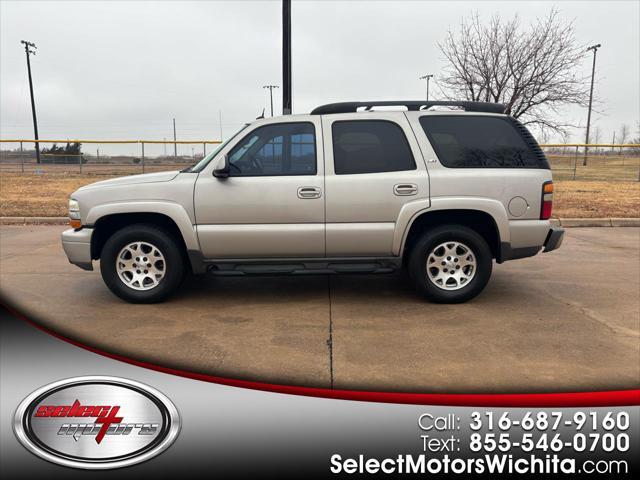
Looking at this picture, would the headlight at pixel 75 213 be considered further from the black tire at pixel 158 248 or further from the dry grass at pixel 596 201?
the dry grass at pixel 596 201

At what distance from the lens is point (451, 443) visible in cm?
245

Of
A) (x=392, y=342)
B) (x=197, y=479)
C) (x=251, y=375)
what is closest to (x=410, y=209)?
(x=392, y=342)

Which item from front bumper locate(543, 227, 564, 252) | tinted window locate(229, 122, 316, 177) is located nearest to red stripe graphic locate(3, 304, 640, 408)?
front bumper locate(543, 227, 564, 252)

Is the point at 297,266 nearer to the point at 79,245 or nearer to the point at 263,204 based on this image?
the point at 263,204

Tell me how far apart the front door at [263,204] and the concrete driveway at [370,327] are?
616 mm

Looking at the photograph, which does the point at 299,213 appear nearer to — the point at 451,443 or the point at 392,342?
the point at 392,342

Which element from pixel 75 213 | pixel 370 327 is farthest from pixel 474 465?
pixel 75 213

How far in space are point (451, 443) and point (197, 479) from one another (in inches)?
47.8

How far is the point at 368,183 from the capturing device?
491cm

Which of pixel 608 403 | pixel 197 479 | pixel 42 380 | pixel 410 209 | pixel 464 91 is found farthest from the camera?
pixel 464 91

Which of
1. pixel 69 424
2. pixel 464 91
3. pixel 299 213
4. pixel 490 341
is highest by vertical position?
pixel 464 91

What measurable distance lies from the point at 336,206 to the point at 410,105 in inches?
53.7

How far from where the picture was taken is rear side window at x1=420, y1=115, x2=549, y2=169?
5031 mm

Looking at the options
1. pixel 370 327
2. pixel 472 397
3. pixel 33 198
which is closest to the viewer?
pixel 472 397
